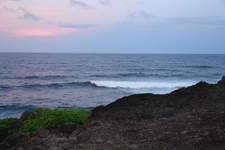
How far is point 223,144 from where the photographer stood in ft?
14.7

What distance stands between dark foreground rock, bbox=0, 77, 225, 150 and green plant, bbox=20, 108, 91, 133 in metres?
0.38

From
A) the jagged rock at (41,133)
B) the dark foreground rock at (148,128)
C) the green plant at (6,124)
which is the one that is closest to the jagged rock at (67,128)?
the dark foreground rock at (148,128)

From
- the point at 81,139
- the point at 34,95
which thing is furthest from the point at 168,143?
the point at 34,95

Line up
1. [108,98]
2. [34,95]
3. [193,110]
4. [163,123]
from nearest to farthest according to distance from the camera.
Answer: [163,123] → [193,110] → [108,98] → [34,95]

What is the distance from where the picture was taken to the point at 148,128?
19.3 feet

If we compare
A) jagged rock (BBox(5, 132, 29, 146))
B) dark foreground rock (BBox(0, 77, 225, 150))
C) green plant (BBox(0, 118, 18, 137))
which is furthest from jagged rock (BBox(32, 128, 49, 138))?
green plant (BBox(0, 118, 18, 137))

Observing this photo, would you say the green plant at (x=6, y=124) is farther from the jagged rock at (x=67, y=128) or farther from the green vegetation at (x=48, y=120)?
the jagged rock at (x=67, y=128)

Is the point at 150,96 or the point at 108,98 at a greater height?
the point at 150,96

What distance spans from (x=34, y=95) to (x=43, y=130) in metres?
A: 16.8

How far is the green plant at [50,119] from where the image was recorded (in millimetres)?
6657

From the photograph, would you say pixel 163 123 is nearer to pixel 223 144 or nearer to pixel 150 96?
pixel 223 144

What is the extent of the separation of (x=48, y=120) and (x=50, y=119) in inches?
2.5

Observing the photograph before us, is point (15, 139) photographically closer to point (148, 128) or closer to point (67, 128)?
point (67, 128)

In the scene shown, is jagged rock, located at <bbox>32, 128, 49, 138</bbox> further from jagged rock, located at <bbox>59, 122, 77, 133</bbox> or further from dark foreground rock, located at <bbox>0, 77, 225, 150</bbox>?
jagged rock, located at <bbox>59, 122, 77, 133</bbox>
